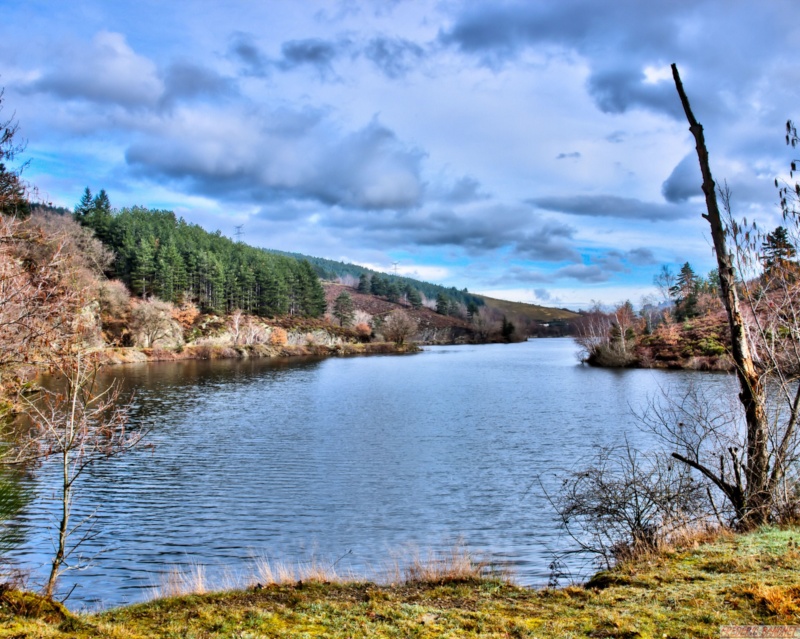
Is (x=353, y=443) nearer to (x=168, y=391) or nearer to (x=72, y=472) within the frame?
(x=72, y=472)

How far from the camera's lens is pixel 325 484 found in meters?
19.1

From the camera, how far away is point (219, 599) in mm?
8219

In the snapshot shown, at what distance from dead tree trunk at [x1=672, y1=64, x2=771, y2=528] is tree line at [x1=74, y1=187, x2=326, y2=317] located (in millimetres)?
109807

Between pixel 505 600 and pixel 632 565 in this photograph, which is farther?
pixel 632 565

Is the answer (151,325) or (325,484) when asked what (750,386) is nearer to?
(325,484)

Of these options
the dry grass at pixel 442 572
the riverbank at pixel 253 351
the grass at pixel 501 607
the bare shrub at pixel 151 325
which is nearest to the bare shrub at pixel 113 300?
the bare shrub at pixel 151 325

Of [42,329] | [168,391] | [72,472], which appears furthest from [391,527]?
[168,391]

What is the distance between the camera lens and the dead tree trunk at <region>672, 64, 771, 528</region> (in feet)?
33.7

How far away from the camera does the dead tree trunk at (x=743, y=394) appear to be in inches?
404

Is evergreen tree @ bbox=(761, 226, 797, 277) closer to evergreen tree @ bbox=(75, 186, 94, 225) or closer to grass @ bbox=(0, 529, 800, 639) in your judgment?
grass @ bbox=(0, 529, 800, 639)

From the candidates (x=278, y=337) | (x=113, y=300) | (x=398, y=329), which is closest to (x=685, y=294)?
(x=398, y=329)

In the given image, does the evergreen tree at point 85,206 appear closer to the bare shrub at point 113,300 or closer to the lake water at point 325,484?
the bare shrub at point 113,300

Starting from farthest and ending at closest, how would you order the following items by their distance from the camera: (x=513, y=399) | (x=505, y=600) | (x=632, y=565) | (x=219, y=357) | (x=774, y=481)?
(x=219, y=357), (x=513, y=399), (x=774, y=481), (x=632, y=565), (x=505, y=600)

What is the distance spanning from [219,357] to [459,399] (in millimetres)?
63229
